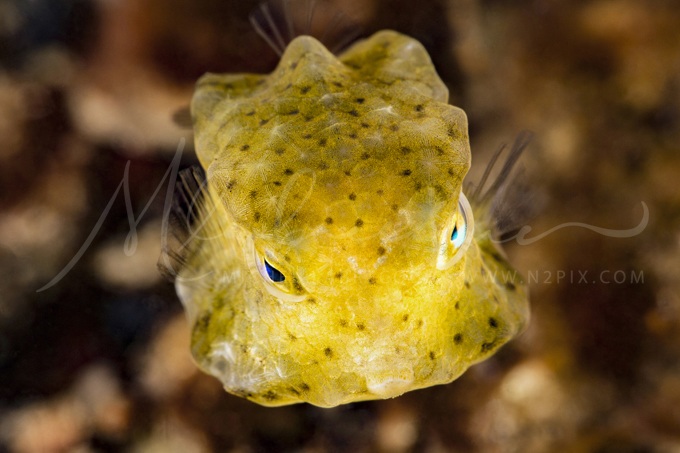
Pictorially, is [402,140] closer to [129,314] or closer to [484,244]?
[484,244]

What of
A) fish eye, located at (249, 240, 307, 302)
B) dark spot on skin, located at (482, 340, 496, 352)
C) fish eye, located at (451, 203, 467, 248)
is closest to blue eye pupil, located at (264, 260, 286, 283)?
fish eye, located at (249, 240, 307, 302)

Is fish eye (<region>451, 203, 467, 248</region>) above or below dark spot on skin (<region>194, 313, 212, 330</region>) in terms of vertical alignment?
above

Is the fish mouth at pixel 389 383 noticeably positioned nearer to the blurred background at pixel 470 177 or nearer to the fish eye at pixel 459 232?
the fish eye at pixel 459 232

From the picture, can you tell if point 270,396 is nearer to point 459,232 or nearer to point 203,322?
point 203,322

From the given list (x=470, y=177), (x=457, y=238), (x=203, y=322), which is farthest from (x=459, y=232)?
(x=203, y=322)

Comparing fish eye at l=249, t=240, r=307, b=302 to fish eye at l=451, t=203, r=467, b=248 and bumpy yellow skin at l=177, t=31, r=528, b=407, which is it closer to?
bumpy yellow skin at l=177, t=31, r=528, b=407
